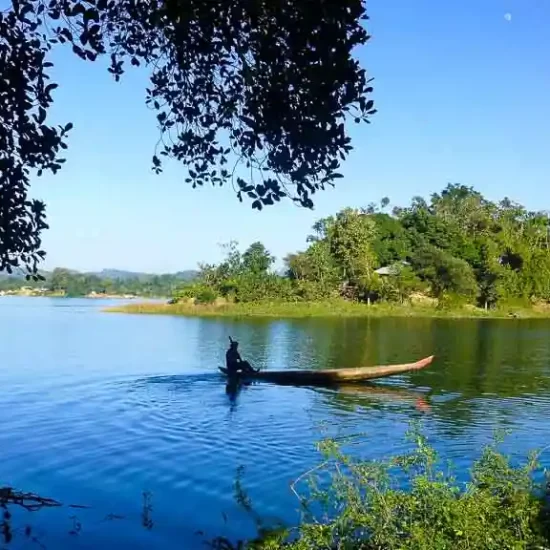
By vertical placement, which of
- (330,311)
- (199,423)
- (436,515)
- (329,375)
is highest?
(330,311)

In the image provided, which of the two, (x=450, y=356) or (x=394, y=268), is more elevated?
(x=394, y=268)

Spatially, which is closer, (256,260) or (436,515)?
(436,515)

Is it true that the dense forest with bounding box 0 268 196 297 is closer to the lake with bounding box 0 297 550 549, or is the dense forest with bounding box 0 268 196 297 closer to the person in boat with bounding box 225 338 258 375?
the lake with bounding box 0 297 550 549

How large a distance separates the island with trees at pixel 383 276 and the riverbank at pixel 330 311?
111 mm

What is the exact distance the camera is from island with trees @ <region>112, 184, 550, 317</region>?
66750mm

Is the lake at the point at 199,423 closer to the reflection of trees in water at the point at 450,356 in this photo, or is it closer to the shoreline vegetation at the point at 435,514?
the reflection of trees in water at the point at 450,356

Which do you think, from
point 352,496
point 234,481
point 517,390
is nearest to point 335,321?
point 517,390

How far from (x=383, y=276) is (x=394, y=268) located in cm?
142

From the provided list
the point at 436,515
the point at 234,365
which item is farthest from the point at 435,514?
the point at 234,365

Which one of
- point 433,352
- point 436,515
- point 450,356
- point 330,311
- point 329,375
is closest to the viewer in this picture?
point 436,515

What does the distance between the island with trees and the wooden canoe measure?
136 feet

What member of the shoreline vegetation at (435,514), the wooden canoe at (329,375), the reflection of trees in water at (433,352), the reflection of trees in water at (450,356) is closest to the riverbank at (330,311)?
the reflection of trees in water at (433,352)

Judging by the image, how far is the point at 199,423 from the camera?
16.6 meters

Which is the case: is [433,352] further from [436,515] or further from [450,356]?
→ [436,515]
